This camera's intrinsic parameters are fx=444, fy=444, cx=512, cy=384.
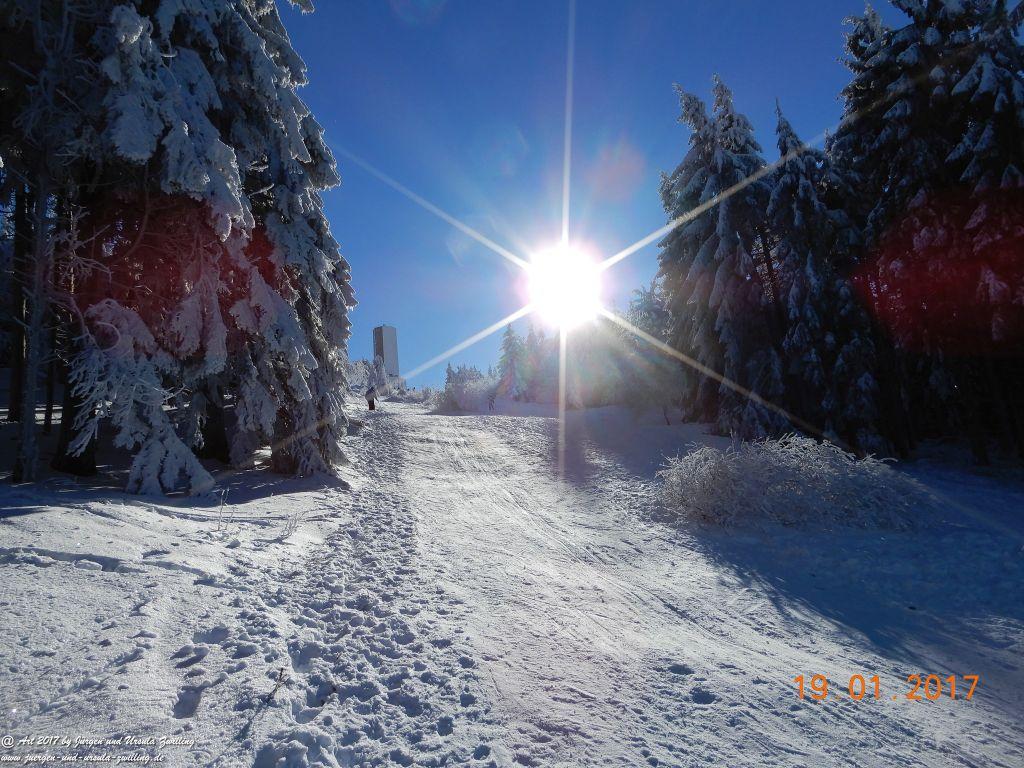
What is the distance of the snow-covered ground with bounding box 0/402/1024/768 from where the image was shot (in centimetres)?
288

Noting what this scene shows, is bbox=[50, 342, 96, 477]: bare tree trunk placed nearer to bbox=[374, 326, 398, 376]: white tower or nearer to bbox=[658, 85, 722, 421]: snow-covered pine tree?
bbox=[658, 85, 722, 421]: snow-covered pine tree

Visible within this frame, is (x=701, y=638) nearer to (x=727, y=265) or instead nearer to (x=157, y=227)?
(x=157, y=227)

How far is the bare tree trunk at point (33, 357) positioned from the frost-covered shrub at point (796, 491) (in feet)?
39.5

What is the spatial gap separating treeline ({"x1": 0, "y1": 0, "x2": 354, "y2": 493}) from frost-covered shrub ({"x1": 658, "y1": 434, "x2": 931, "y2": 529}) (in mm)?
9202

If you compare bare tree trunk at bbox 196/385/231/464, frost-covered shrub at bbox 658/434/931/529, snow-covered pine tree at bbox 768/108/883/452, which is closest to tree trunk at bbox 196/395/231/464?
bare tree trunk at bbox 196/385/231/464

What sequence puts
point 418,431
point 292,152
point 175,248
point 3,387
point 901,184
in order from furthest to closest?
point 3,387 < point 418,431 < point 901,184 < point 292,152 < point 175,248

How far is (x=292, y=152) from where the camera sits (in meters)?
10.1

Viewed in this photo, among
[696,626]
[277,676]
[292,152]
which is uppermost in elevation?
[292,152]

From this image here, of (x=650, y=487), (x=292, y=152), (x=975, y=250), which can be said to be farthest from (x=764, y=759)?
(x=975, y=250)

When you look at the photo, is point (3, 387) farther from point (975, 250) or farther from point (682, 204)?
point (975, 250)

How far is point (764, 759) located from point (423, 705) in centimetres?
236

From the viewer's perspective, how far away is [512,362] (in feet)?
212

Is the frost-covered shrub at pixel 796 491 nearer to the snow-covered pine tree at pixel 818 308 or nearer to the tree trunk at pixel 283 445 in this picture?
the snow-covered pine tree at pixel 818 308

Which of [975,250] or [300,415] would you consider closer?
[300,415]
